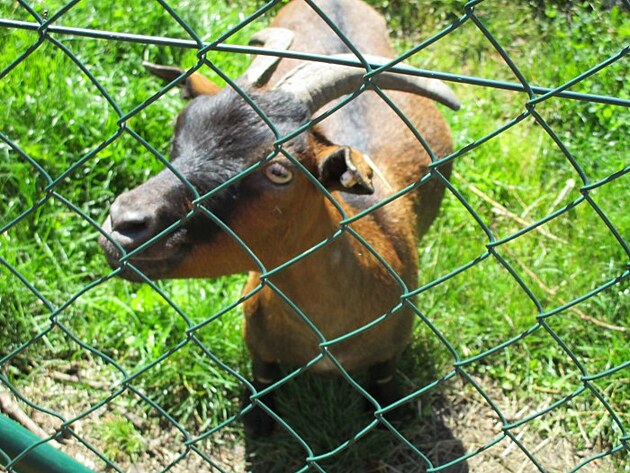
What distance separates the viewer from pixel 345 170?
2.66m

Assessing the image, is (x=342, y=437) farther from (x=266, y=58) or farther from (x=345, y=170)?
(x=266, y=58)

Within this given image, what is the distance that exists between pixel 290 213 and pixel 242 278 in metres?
1.43

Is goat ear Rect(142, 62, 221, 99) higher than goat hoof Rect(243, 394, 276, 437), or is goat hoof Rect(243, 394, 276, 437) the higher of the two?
goat ear Rect(142, 62, 221, 99)

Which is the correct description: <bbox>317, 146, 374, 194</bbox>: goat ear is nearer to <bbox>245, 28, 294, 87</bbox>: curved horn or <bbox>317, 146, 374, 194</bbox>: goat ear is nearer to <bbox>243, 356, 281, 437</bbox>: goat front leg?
<bbox>245, 28, 294, 87</bbox>: curved horn

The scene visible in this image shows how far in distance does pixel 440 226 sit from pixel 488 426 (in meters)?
1.21

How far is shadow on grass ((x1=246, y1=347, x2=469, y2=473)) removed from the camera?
365cm

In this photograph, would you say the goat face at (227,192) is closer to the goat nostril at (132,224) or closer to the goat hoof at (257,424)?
the goat nostril at (132,224)

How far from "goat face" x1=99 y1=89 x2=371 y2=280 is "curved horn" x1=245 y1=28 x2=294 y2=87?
140 mm

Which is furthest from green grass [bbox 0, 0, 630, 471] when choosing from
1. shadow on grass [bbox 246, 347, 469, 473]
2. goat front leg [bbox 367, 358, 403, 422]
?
goat front leg [bbox 367, 358, 403, 422]

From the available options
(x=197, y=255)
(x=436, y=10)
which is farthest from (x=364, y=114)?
(x=436, y=10)

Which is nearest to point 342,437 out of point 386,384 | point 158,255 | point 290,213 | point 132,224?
point 386,384

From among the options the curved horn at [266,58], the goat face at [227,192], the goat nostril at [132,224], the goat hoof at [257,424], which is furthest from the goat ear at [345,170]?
the goat hoof at [257,424]

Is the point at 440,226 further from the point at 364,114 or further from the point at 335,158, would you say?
the point at 335,158

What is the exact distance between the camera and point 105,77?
480 centimetres
